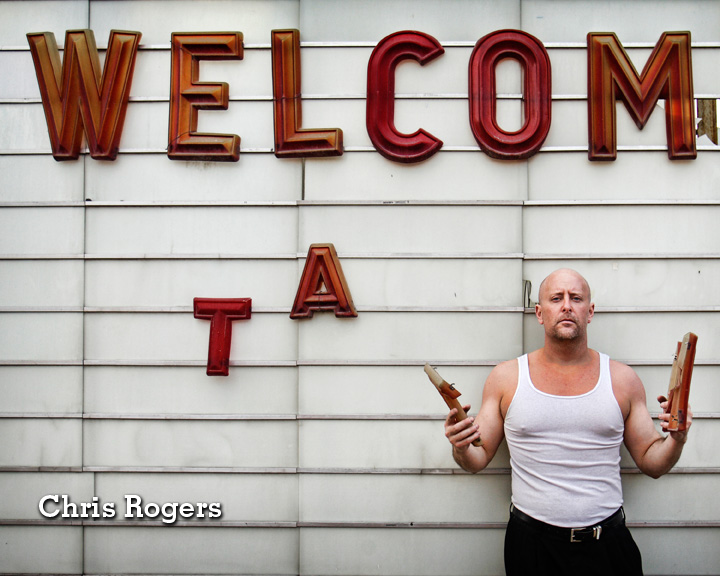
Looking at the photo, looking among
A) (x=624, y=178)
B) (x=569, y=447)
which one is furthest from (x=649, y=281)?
(x=569, y=447)

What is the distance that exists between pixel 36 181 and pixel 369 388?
7.95 feet

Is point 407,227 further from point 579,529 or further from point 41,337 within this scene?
point 41,337

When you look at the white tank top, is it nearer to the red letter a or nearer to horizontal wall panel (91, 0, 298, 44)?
the red letter a

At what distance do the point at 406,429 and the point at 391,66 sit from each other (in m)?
2.19

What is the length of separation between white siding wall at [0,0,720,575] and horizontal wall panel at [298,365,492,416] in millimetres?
13

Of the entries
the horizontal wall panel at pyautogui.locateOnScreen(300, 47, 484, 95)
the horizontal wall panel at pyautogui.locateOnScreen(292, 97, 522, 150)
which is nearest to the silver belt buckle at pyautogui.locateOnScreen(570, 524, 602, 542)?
the horizontal wall panel at pyautogui.locateOnScreen(292, 97, 522, 150)

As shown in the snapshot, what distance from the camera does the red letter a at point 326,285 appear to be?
11.7ft

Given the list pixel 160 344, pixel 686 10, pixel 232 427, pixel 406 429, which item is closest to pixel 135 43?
pixel 160 344

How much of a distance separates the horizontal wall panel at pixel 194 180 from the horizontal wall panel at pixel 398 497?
1763 mm

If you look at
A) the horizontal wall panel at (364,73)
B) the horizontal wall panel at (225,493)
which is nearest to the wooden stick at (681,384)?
the horizontal wall panel at (364,73)

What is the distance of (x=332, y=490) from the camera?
143 inches

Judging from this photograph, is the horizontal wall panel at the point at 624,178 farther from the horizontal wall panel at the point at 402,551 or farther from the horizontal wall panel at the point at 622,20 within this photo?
the horizontal wall panel at the point at 402,551

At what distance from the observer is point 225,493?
3.68 metres

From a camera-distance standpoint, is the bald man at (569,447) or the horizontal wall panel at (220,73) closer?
the bald man at (569,447)
